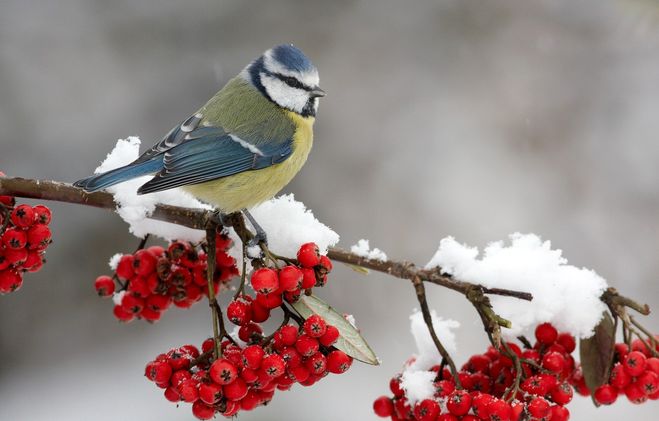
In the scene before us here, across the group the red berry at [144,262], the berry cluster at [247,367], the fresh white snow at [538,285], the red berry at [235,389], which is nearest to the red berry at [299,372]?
the berry cluster at [247,367]

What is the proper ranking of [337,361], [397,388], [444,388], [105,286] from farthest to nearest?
[105,286] → [397,388] → [444,388] → [337,361]

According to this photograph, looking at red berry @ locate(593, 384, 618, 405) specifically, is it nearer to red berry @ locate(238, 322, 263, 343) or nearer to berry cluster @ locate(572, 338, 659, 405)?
berry cluster @ locate(572, 338, 659, 405)

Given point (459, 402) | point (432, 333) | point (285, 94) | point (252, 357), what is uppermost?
point (285, 94)

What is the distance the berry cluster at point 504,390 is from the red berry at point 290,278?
41 cm

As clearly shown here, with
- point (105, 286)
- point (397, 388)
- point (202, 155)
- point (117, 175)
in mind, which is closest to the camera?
point (397, 388)

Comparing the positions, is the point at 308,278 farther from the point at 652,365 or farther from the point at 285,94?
the point at 285,94

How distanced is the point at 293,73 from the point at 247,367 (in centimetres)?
128

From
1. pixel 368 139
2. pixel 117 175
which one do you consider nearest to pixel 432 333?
pixel 117 175

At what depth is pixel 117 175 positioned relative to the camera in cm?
181

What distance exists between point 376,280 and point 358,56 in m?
1.58

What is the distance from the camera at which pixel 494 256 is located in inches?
66.6

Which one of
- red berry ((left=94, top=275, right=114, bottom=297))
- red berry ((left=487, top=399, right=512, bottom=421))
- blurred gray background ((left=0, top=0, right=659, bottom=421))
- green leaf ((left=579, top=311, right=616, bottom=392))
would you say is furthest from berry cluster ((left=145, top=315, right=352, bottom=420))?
blurred gray background ((left=0, top=0, right=659, bottom=421))

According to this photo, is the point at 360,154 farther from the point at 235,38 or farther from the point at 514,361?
the point at 514,361

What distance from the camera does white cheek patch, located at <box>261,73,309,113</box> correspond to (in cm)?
247
